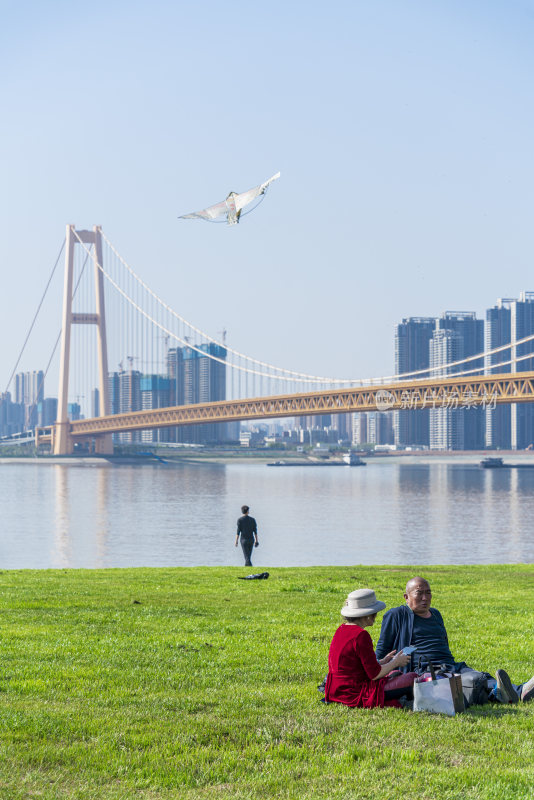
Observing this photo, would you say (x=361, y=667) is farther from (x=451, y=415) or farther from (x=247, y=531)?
(x=451, y=415)

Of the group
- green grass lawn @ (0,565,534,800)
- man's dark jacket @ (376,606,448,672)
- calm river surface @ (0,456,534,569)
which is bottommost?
calm river surface @ (0,456,534,569)

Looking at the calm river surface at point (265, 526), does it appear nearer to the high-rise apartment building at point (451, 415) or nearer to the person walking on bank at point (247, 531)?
the person walking on bank at point (247, 531)

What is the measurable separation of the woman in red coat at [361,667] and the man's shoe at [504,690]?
54 cm

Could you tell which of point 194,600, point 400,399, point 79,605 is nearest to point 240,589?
point 194,600

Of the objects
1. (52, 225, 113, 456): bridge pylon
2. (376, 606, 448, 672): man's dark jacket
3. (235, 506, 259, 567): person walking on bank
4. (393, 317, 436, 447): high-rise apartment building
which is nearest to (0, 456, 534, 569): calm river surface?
(235, 506, 259, 567): person walking on bank

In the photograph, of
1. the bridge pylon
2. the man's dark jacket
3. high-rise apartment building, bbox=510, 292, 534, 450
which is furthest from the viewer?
high-rise apartment building, bbox=510, 292, 534, 450

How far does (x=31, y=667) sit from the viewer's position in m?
6.78

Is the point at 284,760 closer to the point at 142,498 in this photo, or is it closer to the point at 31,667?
the point at 31,667

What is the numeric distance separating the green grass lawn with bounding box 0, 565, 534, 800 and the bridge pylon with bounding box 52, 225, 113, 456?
78.8 m

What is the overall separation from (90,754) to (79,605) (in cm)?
589

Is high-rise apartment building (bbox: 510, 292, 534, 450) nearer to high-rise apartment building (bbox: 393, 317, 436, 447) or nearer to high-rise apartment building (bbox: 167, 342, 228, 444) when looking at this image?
high-rise apartment building (bbox: 393, 317, 436, 447)

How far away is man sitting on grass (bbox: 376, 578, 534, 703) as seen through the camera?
6.00 m

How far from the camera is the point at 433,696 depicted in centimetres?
572

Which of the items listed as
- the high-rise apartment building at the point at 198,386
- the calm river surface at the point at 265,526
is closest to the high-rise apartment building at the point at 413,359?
the high-rise apartment building at the point at 198,386
